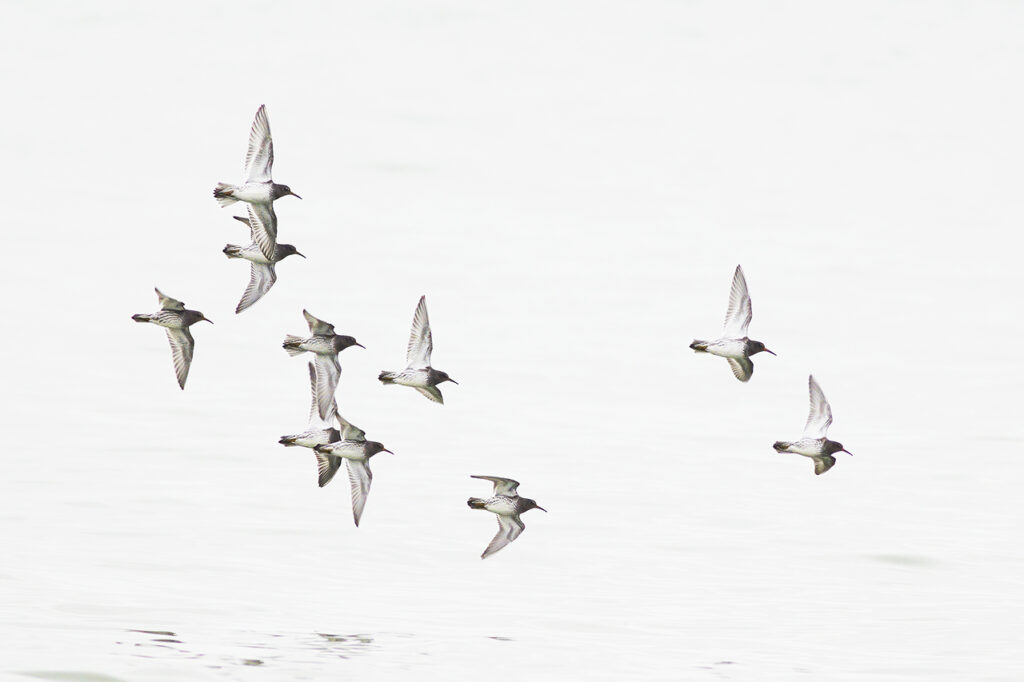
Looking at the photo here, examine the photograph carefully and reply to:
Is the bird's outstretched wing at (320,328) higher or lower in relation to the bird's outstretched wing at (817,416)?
higher

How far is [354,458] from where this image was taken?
21781 mm

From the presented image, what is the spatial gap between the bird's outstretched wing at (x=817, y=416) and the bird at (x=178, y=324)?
6216 millimetres

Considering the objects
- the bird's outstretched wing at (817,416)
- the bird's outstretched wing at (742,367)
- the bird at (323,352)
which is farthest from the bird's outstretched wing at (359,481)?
the bird's outstretched wing at (817,416)

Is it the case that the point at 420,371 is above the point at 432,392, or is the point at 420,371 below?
above

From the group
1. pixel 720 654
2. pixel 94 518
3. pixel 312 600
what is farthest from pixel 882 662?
pixel 94 518

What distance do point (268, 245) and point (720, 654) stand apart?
6634 millimetres

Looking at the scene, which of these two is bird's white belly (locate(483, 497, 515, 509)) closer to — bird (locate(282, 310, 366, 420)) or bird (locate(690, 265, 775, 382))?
bird (locate(282, 310, 366, 420))

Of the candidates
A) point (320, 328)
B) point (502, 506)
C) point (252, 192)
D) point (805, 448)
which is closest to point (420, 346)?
point (320, 328)

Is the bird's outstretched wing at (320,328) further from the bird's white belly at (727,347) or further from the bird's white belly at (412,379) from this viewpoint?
the bird's white belly at (727,347)

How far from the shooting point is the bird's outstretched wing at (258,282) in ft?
67.3

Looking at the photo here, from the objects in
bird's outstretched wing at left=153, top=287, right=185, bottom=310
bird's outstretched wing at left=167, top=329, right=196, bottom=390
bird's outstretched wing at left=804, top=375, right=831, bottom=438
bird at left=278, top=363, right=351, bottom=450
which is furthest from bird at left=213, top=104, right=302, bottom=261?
bird's outstretched wing at left=804, top=375, right=831, bottom=438

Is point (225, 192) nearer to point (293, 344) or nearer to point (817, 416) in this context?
point (293, 344)

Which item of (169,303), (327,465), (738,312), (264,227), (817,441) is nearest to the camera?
(264,227)

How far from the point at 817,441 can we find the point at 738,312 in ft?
5.21
